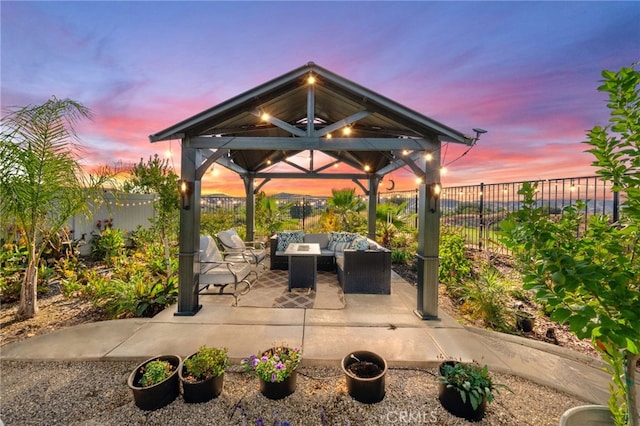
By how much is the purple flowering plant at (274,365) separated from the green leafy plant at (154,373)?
71 centimetres

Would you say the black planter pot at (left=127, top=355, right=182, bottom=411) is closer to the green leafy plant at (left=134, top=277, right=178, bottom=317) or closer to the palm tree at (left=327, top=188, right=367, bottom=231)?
the green leafy plant at (left=134, top=277, right=178, bottom=317)

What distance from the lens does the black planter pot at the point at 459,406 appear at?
2131 mm

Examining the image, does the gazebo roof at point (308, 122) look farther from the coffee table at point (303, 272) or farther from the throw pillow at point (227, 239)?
the throw pillow at point (227, 239)

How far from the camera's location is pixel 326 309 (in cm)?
431

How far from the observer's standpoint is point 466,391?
216 cm

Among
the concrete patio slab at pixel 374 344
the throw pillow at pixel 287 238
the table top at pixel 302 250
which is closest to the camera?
the concrete patio slab at pixel 374 344

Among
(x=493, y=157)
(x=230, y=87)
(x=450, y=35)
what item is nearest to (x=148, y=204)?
(x=230, y=87)

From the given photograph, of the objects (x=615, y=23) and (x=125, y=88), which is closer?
(x=615, y=23)

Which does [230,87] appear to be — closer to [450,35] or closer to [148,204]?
[450,35]

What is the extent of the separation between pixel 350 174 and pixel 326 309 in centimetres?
461

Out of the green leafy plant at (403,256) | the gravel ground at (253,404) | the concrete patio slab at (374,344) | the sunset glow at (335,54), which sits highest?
the sunset glow at (335,54)

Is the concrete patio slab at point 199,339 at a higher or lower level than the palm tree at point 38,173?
lower

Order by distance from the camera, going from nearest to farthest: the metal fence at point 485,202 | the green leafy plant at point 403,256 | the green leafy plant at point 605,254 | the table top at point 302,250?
the green leafy plant at point 605,254, the metal fence at point 485,202, the table top at point 302,250, the green leafy plant at point 403,256

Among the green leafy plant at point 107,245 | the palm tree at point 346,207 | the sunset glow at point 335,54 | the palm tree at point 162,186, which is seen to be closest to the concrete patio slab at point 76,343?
the palm tree at point 162,186
